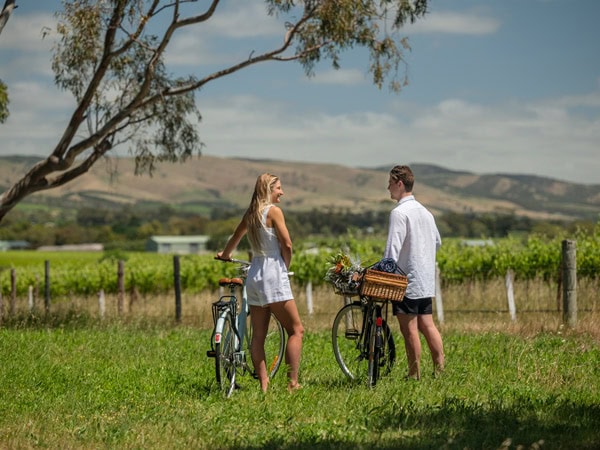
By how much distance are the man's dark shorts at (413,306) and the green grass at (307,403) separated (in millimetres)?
619

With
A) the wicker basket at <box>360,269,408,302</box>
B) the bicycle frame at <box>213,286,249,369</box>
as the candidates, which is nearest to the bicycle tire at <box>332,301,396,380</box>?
the wicker basket at <box>360,269,408,302</box>

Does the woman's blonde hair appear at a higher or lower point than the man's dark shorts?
higher

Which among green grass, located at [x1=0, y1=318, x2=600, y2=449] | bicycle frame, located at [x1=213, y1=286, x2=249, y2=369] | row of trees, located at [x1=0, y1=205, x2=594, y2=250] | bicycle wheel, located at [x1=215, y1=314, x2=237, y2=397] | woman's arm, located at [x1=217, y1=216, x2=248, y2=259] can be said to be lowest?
row of trees, located at [x1=0, y1=205, x2=594, y2=250]

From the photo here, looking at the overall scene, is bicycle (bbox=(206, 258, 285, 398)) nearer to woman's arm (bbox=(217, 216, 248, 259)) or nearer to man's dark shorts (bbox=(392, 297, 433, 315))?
woman's arm (bbox=(217, 216, 248, 259))

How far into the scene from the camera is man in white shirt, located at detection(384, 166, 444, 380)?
835cm

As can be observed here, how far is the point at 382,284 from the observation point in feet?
26.4

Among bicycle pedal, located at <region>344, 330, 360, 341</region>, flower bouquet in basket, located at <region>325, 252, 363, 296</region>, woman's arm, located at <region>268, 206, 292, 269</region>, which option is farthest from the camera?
bicycle pedal, located at <region>344, 330, 360, 341</region>

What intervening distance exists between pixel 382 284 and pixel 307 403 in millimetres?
1226

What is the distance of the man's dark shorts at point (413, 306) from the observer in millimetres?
8453

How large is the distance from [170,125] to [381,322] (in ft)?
47.5

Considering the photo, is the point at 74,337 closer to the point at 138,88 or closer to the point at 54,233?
the point at 138,88

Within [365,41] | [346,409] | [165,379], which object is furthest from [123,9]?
[346,409]

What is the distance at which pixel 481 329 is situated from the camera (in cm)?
1380

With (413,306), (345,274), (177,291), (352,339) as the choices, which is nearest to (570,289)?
(352,339)
